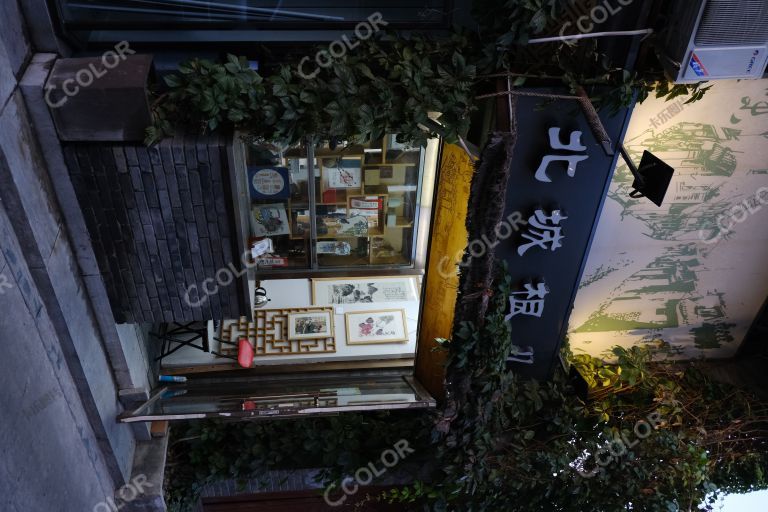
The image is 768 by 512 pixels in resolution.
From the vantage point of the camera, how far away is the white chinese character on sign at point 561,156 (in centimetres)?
448

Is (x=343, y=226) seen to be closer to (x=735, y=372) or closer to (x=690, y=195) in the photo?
(x=690, y=195)

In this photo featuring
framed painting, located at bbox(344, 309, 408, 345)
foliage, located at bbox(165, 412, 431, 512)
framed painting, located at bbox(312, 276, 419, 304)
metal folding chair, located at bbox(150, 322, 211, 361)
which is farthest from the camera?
framed painting, located at bbox(312, 276, 419, 304)

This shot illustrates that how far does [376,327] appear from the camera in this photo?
6379 millimetres

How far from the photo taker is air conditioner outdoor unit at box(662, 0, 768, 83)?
380 centimetres

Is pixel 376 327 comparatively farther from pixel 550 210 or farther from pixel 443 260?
pixel 550 210

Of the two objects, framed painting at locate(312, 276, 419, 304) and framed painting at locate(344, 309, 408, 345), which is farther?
framed painting at locate(312, 276, 419, 304)

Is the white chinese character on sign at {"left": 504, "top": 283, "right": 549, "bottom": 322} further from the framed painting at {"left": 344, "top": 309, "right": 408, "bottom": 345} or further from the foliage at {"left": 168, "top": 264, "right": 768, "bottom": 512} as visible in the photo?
the framed painting at {"left": 344, "top": 309, "right": 408, "bottom": 345}

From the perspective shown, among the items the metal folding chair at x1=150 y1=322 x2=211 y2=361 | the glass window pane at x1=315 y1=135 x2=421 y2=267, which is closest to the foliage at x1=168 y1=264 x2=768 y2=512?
the metal folding chair at x1=150 y1=322 x2=211 y2=361

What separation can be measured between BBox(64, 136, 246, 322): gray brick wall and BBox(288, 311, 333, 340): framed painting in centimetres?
138

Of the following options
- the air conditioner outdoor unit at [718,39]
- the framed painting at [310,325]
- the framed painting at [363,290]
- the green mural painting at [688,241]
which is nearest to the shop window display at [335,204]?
the framed painting at [363,290]

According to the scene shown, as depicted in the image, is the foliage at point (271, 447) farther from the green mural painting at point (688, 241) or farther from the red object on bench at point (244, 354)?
the green mural painting at point (688, 241)

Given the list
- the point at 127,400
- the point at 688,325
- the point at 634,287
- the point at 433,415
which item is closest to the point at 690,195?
the point at 634,287

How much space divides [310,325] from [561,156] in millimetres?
3216

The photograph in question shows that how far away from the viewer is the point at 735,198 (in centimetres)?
538
